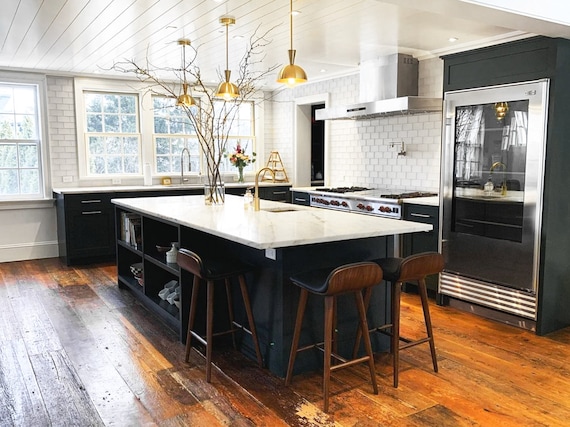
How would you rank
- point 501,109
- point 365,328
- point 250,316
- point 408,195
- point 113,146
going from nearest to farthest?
point 365,328, point 250,316, point 501,109, point 408,195, point 113,146

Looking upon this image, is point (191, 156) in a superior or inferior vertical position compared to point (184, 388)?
superior

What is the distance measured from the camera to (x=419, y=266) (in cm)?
289

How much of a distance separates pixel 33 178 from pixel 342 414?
5.46 meters

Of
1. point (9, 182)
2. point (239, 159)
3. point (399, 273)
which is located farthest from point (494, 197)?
point (9, 182)

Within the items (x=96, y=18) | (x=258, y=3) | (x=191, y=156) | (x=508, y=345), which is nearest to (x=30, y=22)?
(x=96, y=18)

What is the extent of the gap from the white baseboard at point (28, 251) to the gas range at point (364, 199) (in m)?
3.46

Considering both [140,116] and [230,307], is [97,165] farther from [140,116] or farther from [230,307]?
[230,307]

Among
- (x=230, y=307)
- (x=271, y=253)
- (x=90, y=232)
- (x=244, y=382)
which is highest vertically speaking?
(x=271, y=253)

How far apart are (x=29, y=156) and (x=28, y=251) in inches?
47.9

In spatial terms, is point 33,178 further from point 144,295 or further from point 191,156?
point 144,295

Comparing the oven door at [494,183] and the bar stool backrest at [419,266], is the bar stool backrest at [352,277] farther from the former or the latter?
the oven door at [494,183]

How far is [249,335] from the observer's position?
335 centimetres

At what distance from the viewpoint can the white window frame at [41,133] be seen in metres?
6.19

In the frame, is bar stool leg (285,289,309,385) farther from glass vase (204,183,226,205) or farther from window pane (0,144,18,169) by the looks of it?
window pane (0,144,18,169)
